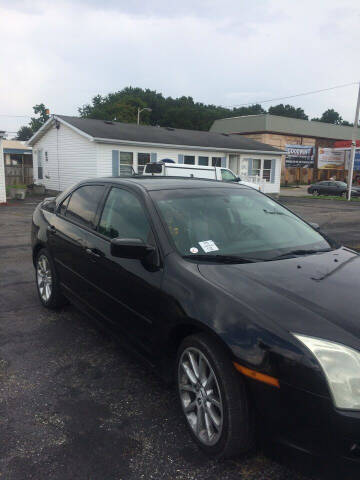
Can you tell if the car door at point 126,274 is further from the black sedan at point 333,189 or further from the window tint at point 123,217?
the black sedan at point 333,189

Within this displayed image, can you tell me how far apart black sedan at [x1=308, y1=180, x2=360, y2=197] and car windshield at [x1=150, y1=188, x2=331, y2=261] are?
96.0 ft

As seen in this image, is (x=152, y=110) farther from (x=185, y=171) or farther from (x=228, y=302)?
(x=228, y=302)

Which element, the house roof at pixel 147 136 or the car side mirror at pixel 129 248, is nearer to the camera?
the car side mirror at pixel 129 248

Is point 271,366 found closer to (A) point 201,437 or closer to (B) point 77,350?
(A) point 201,437

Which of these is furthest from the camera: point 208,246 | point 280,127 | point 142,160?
point 280,127

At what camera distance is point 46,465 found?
7.53 feet

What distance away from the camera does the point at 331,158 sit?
162ft

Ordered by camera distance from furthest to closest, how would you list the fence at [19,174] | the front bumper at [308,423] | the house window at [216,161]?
the fence at [19,174] → the house window at [216,161] → the front bumper at [308,423]

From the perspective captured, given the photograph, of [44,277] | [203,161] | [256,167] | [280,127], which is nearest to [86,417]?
[44,277]

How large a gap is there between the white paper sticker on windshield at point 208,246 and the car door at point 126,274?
344 millimetres

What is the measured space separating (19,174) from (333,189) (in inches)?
941

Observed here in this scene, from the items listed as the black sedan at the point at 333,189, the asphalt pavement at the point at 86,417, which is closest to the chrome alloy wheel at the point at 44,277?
the asphalt pavement at the point at 86,417

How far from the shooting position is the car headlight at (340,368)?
72.0 inches

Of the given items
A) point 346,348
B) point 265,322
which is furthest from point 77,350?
point 346,348
